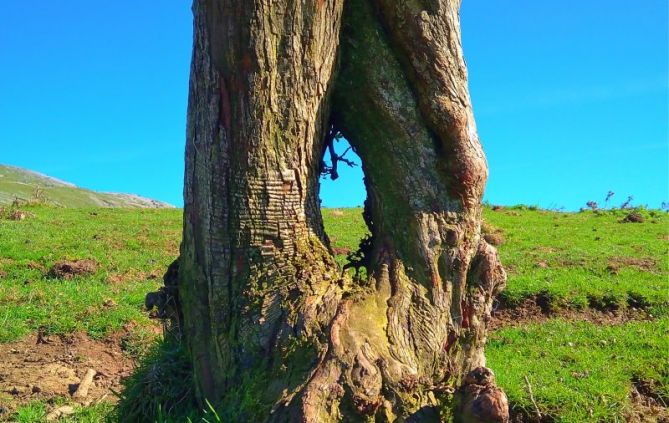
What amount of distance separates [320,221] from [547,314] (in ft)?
20.2

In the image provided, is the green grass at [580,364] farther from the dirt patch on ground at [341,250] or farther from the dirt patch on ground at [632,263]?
the dirt patch on ground at [341,250]

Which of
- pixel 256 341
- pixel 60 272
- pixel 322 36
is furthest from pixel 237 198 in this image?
pixel 60 272

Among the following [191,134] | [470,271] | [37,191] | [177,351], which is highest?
[37,191]

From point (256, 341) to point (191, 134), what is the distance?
159 centimetres

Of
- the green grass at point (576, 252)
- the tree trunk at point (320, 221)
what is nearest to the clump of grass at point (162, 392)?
the tree trunk at point (320, 221)

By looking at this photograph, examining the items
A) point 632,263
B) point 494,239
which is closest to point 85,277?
point 494,239

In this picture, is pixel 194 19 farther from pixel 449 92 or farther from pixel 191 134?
pixel 449 92

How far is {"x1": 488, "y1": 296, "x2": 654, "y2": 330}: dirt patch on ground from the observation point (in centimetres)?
1003

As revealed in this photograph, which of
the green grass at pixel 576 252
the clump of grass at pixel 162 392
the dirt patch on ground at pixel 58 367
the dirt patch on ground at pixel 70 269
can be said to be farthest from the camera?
the dirt patch on ground at pixel 70 269

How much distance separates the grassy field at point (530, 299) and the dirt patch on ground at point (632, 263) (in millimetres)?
24

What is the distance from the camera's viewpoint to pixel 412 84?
5258 millimetres

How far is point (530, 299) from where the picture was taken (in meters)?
10.6

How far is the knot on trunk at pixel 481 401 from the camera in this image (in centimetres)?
437

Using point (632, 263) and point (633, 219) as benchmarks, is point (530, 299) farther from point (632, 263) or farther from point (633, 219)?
point (633, 219)
